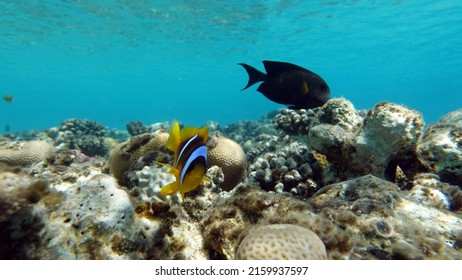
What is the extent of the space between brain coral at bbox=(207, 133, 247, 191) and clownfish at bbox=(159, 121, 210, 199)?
8.07 ft

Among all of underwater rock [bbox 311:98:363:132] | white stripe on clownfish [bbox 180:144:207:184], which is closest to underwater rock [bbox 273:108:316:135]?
underwater rock [bbox 311:98:363:132]

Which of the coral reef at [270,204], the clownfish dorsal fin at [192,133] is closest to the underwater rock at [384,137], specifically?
the coral reef at [270,204]

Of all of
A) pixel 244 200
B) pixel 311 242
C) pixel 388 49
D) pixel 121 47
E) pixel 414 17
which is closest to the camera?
pixel 311 242

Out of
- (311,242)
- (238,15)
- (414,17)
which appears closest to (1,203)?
(311,242)

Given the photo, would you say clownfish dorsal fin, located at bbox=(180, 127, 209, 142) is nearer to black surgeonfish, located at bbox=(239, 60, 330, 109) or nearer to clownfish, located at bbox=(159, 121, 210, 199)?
clownfish, located at bbox=(159, 121, 210, 199)

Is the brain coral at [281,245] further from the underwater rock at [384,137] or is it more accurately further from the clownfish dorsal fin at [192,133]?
the underwater rock at [384,137]

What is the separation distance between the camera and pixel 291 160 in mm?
4637

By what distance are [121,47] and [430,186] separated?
34.9 metres

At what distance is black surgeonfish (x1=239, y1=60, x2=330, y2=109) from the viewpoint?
3.54 meters

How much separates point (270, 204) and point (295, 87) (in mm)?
1626

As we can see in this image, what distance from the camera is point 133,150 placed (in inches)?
180

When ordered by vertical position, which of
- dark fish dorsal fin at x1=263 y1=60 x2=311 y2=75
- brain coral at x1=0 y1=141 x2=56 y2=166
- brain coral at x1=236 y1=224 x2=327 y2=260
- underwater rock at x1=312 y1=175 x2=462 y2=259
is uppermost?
dark fish dorsal fin at x1=263 y1=60 x2=311 y2=75

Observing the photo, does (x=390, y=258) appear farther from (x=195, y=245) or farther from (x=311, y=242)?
(x=195, y=245)

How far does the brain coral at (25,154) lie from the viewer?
17.8 feet
